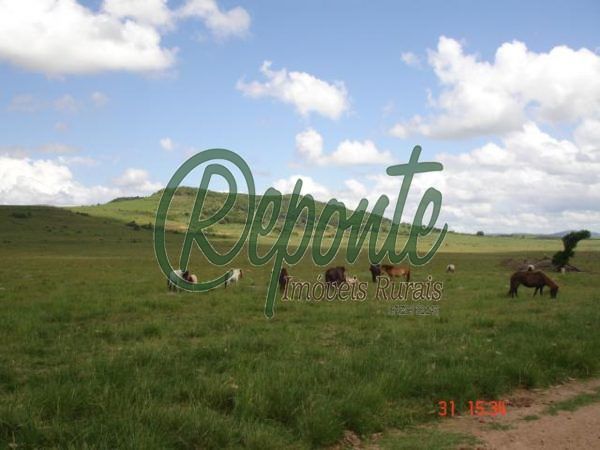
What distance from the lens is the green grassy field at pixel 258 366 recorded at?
6.38 m

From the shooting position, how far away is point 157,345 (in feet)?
37.7

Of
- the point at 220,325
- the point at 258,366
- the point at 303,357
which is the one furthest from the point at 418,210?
the point at 258,366

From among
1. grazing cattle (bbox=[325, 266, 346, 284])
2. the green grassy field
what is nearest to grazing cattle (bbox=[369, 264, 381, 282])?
grazing cattle (bbox=[325, 266, 346, 284])

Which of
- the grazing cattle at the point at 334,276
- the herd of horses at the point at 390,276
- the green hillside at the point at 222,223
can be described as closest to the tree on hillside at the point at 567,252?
the herd of horses at the point at 390,276

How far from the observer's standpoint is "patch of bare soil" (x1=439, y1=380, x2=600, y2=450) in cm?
655

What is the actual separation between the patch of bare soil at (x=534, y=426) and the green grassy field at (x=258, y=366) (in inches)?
19.4

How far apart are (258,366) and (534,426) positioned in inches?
171

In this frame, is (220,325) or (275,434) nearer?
(275,434)

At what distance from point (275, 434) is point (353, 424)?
1.21 metres

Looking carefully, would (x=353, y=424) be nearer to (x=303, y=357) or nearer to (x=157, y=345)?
(x=303, y=357)

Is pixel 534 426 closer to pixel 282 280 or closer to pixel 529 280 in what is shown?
pixel 529 280
